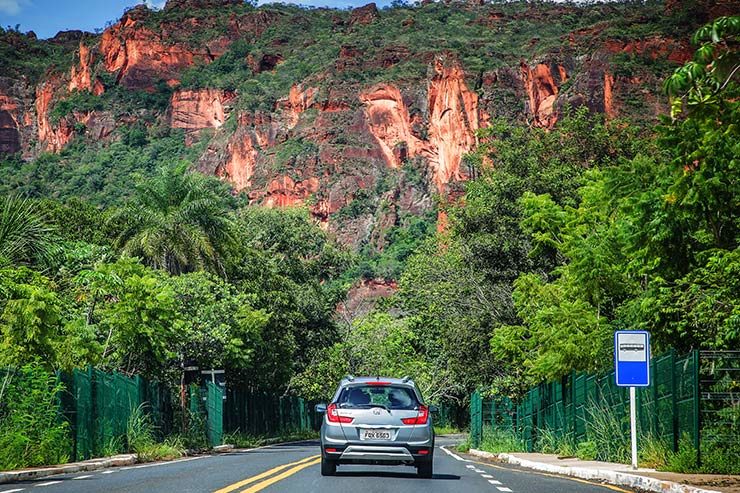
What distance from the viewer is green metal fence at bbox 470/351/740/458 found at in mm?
17594

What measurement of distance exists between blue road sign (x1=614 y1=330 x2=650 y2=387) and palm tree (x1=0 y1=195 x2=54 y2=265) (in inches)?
650

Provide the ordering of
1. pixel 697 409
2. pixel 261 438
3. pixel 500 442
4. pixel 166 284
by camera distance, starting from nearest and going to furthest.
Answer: pixel 697 409
pixel 500 442
pixel 166 284
pixel 261 438

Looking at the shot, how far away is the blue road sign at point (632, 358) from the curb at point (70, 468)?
9863mm

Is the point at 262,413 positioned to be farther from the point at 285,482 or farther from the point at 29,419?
the point at 285,482

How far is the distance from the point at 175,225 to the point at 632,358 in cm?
2953

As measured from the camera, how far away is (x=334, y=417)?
18.0 m

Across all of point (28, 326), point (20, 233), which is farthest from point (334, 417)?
point (20, 233)

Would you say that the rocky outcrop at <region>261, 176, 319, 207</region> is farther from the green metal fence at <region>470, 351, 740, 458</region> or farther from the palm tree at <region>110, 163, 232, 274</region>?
the green metal fence at <region>470, 351, 740, 458</region>

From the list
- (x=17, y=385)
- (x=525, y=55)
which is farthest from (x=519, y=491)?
(x=525, y=55)

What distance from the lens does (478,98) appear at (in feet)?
488

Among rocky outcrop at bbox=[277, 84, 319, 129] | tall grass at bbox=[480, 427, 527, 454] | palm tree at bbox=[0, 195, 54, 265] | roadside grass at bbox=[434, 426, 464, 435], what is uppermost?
rocky outcrop at bbox=[277, 84, 319, 129]

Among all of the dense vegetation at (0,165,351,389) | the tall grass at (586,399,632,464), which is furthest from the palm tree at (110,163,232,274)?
the tall grass at (586,399,632,464)

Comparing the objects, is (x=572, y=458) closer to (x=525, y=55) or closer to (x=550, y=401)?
(x=550, y=401)

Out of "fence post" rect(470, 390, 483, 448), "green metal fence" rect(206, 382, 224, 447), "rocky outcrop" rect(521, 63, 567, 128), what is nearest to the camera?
"green metal fence" rect(206, 382, 224, 447)
